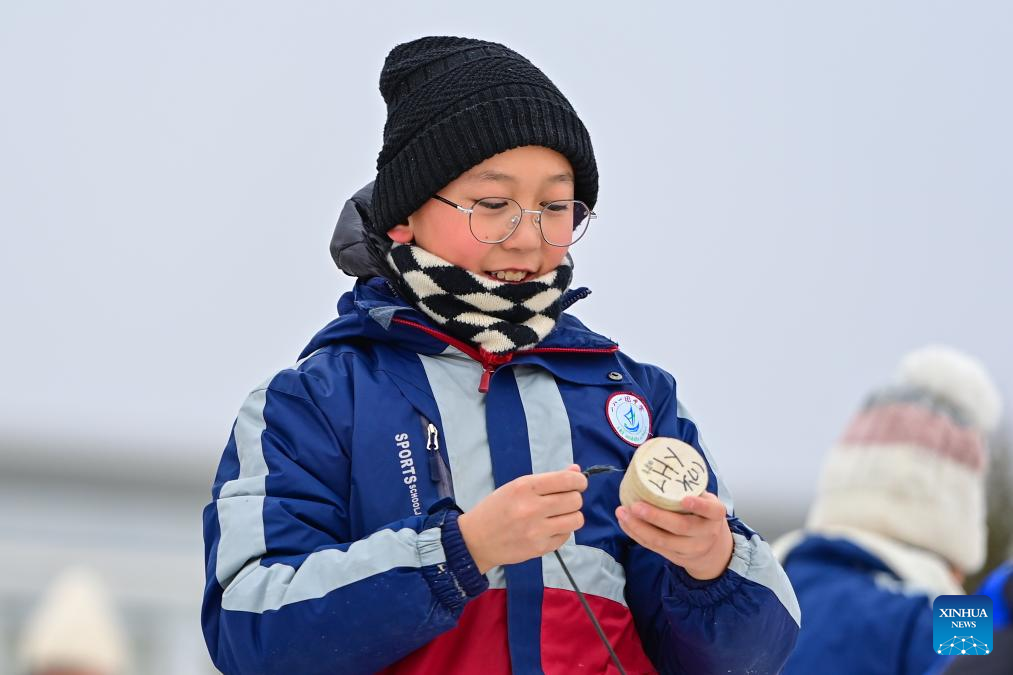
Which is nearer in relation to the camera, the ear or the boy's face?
the boy's face

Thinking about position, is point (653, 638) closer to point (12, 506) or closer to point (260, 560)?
point (260, 560)

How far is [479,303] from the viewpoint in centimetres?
173

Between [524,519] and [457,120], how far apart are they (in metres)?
0.57

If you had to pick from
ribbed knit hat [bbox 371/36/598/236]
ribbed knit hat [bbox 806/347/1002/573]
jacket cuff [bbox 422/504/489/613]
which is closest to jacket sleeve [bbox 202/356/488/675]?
jacket cuff [bbox 422/504/489/613]

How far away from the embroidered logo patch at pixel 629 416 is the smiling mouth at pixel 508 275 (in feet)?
0.64

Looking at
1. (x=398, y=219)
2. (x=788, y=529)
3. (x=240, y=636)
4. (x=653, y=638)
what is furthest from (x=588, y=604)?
(x=788, y=529)

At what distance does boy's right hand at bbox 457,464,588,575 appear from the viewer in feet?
4.73

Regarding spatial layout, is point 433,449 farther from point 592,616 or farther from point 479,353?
point 592,616

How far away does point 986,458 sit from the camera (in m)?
3.69

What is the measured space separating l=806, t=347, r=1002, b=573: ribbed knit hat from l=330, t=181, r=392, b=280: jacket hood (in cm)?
207

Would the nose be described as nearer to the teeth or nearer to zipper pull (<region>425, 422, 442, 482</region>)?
the teeth

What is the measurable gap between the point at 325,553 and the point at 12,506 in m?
3.75

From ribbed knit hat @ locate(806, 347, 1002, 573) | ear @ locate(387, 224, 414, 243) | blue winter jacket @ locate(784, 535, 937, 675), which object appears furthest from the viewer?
ribbed knit hat @ locate(806, 347, 1002, 573)

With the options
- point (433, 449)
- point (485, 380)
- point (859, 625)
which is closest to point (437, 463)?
point (433, 449)
